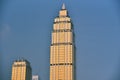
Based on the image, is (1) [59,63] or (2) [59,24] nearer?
(1) [59,63]

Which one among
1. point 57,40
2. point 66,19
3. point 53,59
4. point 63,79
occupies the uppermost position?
point 66,19

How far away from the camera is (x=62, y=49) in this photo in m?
41.7

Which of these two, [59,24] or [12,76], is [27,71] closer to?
[12,76]

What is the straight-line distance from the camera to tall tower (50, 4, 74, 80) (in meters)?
40.0

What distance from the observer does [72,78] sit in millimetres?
39312

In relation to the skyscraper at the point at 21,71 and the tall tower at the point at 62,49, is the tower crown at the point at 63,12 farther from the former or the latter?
the skyscraper at the point at 21,71

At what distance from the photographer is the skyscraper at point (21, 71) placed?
133 ft

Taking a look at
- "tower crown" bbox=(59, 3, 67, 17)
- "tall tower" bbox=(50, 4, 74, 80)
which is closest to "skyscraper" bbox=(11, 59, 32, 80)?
"tall tower" bbox=(50, 4, 74, 80)

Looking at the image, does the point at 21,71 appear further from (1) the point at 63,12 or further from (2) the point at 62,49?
(1) the point at 63,12

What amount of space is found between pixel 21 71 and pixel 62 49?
19.6ft

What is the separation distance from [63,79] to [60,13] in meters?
9.76

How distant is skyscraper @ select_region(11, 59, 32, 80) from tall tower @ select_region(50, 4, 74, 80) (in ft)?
10.4

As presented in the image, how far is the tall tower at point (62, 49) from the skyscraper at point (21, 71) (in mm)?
3171

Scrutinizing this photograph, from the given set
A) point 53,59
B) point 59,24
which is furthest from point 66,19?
point 53,59
